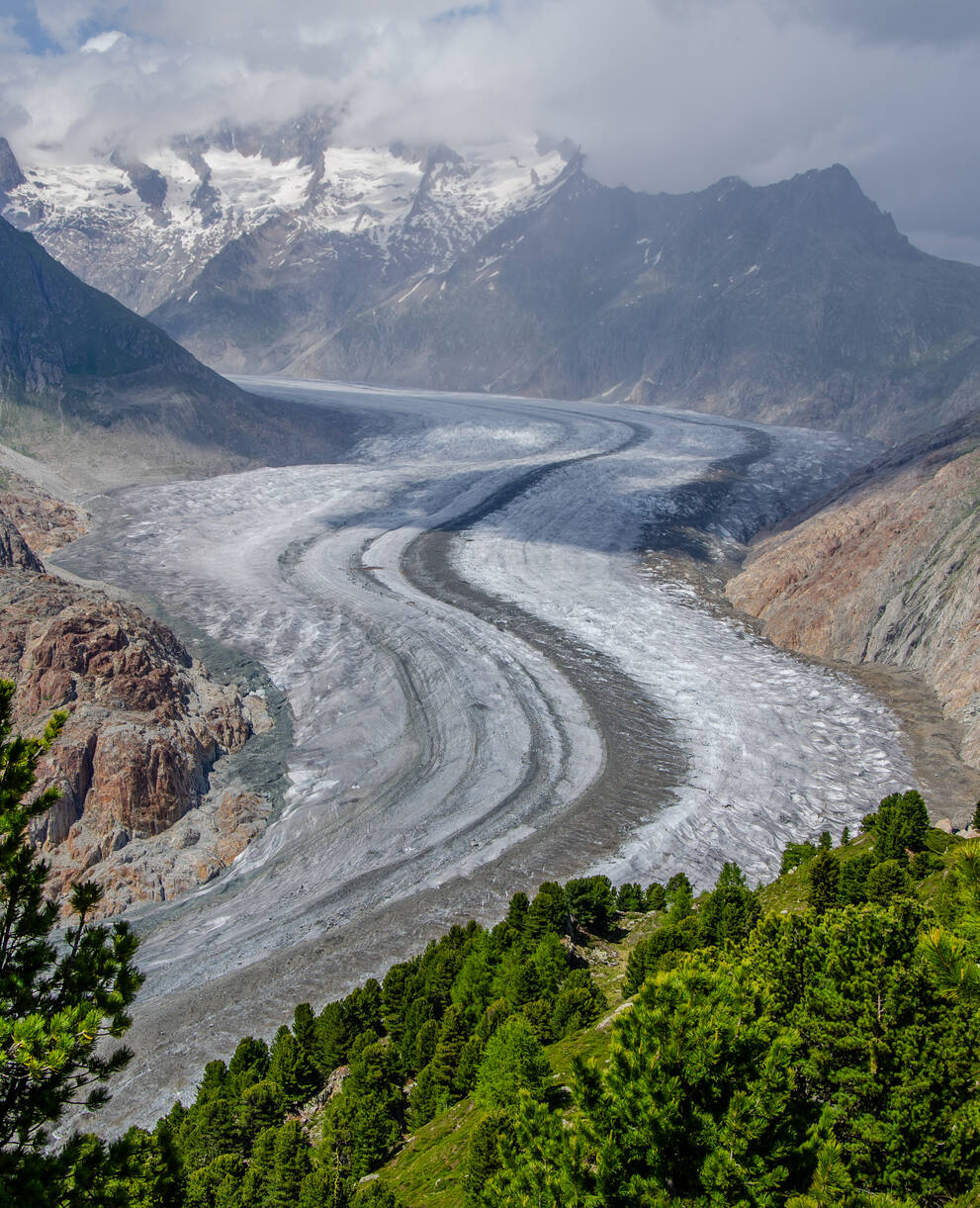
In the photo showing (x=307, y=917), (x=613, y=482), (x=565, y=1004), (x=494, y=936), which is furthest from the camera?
(x=613, y=482)

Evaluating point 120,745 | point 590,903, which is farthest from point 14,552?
point 590,903

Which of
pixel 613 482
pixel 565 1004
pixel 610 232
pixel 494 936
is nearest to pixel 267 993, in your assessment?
pixel 494 936

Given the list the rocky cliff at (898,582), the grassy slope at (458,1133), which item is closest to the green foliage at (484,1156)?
the grassy slope at (458,1133)

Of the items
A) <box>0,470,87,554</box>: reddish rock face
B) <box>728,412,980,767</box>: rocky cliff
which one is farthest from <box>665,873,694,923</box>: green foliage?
<box>0,470,87,554</box>: reddish rock face

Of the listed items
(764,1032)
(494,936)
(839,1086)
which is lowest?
(494,936)

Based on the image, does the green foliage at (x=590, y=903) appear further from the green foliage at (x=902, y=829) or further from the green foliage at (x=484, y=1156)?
the green foliage at (x=484, y=1156)

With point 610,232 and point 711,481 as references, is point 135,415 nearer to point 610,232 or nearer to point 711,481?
point 711,481
